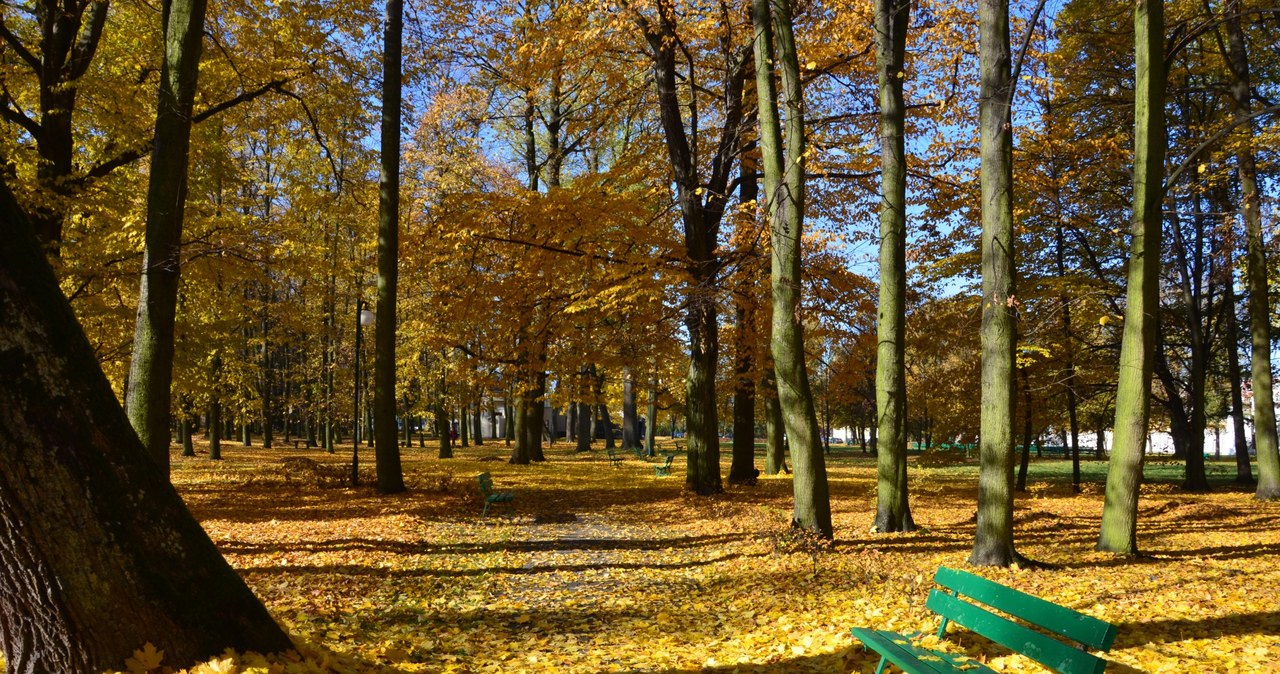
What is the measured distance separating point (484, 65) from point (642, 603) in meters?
14.7

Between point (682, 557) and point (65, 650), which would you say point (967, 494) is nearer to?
point (682, 557)

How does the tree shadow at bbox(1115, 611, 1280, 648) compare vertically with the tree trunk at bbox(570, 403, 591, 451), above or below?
above

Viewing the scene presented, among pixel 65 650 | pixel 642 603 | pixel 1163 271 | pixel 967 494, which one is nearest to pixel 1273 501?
pixel 967 494

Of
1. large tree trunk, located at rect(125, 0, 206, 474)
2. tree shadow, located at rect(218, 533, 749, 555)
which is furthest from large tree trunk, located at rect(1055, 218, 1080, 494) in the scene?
large tree trunk, located at rect(125, 0, 206, 474)

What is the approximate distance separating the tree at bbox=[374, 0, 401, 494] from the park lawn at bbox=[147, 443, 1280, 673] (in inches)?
44.9

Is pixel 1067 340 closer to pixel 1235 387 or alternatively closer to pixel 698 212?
pixel 1235 387

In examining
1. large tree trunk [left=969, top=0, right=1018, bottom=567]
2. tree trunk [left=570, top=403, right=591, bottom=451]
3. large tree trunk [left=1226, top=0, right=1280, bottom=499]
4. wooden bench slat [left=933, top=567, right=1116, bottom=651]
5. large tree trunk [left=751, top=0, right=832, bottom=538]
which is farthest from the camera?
tree trunk [left=570, top=403, right=591, bottom=451]

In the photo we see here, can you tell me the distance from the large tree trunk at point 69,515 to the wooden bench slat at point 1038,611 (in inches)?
153

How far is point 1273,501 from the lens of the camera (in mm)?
13734

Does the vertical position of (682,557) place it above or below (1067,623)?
below

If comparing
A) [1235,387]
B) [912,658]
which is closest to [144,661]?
[912,658]

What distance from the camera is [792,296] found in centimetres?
833

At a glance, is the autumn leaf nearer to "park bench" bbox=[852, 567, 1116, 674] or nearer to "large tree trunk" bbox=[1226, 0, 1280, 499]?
"park bench" bbox=[852, 567, 1116, 674]

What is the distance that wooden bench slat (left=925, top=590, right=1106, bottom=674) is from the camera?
3.04 metres
